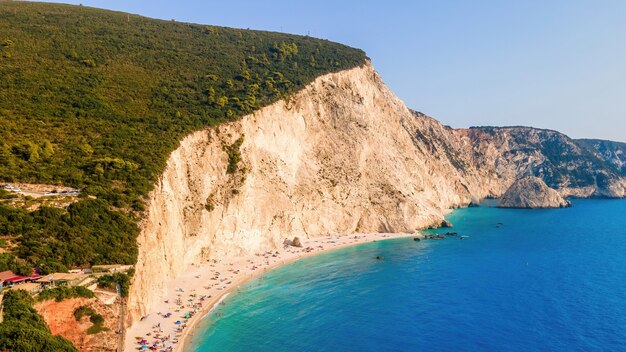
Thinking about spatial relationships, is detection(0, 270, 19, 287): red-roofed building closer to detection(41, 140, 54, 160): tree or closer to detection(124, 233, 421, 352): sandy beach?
detection(124, 233, 421, 352): sandy beach

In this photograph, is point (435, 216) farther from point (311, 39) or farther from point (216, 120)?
point (311, 39)

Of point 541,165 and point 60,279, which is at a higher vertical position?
point 541,165

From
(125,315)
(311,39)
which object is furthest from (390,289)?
(311,39)

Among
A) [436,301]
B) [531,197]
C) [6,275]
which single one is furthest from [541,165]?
[6,275]

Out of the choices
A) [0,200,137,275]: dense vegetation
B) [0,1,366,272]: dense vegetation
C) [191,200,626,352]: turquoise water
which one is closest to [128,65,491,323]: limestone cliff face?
A: [0,200,137,275]: dense vegetation

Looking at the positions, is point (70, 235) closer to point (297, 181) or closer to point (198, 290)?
point (198, 290)

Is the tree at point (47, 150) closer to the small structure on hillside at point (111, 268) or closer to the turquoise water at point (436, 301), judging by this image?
the small structure on hillside at point (111, 268)
